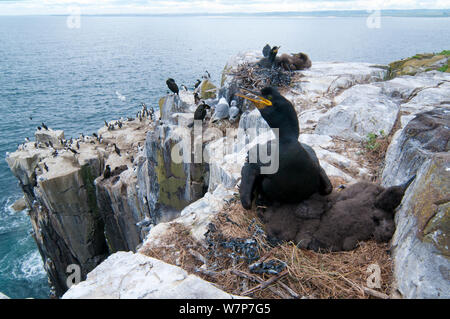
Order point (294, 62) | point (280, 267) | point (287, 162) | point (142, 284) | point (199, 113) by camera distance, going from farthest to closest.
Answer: point (294, 62), point (199, 113), point (287, 162), point (280, 267), point (142, 284)

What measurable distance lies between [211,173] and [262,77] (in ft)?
15.6

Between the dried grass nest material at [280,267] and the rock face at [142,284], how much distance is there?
54 centimetres

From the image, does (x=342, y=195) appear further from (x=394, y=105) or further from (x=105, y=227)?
(x=105, y=227)

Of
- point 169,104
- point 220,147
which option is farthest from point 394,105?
point 169,104

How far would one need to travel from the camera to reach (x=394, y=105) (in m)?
6.55

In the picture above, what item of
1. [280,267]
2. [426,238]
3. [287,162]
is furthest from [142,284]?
[426,238]

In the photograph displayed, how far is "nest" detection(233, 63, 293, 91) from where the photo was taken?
10.5 m

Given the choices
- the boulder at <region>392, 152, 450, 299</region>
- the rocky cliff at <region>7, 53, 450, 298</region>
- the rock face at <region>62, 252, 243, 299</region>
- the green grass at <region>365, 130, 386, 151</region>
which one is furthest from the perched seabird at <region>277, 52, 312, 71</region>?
the rock face at <region>62, 252, 243, 299</region>

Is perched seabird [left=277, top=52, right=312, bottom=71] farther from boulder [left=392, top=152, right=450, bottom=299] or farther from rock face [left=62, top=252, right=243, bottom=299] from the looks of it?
rock face [left=62, top=252, right=243, bottom=299]

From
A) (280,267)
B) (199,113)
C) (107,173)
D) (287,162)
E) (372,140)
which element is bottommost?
(107,173)

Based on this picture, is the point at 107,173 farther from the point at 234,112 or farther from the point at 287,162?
the point at 287,162

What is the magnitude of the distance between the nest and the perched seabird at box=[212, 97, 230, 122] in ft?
3.95

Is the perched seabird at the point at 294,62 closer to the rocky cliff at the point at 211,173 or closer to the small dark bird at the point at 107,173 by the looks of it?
the rocky cliff at the point at 211,173

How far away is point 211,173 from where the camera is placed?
26.3ft
